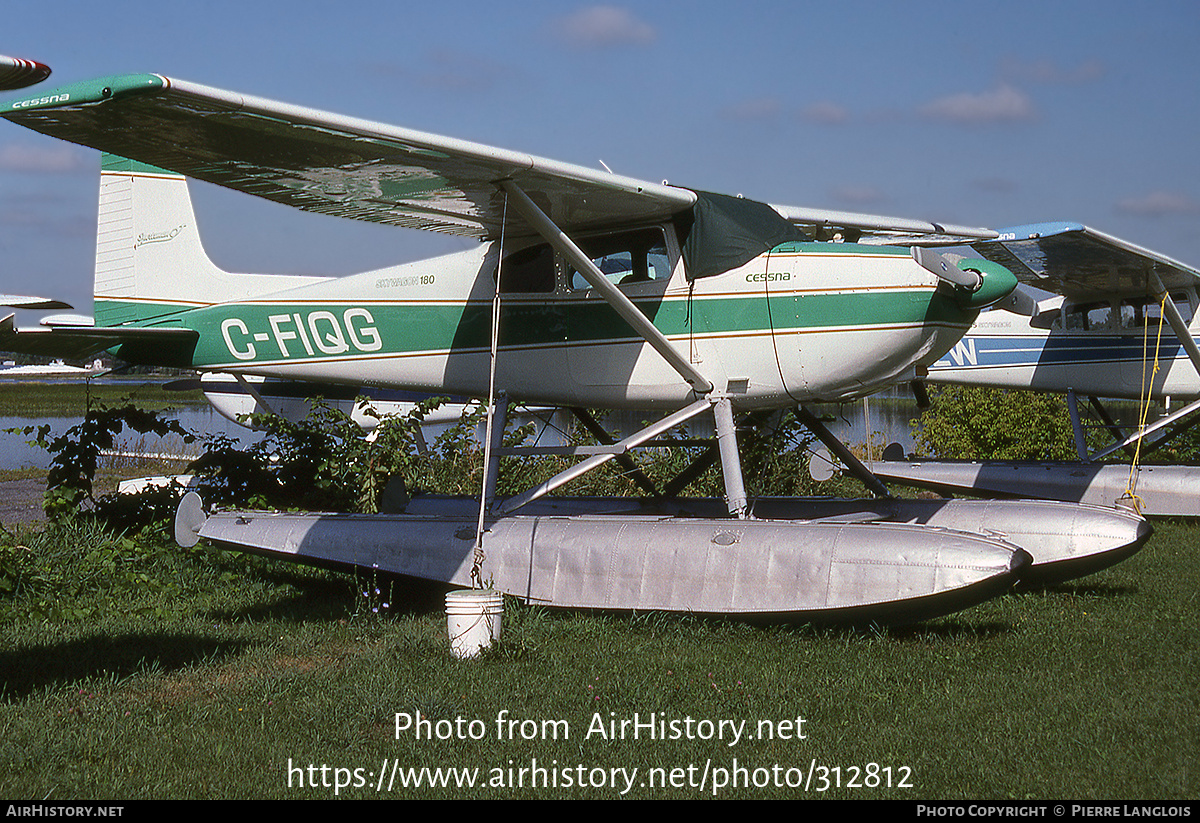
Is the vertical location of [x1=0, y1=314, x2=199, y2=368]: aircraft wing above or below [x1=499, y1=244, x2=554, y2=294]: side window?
below

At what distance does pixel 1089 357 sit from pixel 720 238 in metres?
8.20

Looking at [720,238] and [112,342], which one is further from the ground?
[720,238]

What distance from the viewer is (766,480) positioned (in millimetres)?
Result: 10906

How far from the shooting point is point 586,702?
4.66 m

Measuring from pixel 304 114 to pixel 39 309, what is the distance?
167 cm

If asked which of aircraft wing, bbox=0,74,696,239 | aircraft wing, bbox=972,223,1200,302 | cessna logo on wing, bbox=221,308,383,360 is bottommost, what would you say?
cessna logo on wing, bbox=221,308,383,360

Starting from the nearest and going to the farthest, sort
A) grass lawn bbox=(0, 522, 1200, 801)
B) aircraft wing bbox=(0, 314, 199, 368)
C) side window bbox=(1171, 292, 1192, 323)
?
grass lawn bbox=(0, 522, 1200, 801), aircraft wing bbox=(0, 314, 199, 368), side window bbox=(1171, 292, 1192, 323)

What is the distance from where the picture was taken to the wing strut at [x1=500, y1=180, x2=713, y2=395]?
21.5 feet

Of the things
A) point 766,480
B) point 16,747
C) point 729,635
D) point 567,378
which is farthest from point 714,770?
point 766,480

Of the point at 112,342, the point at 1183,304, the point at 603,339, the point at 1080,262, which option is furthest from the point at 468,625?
the point at 1183,304

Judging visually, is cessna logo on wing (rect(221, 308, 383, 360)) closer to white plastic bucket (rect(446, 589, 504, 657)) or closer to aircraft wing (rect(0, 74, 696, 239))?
aircraft wing (rect(0, 74, 696, 239))

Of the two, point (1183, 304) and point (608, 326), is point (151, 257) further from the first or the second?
point (1183, 304)

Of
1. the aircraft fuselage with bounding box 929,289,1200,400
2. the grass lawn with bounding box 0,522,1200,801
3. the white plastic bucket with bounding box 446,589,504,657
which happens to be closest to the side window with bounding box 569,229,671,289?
the grass lawn with bounding box 0,522,1200,801

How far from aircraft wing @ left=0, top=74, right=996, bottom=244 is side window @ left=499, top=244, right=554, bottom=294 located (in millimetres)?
181
